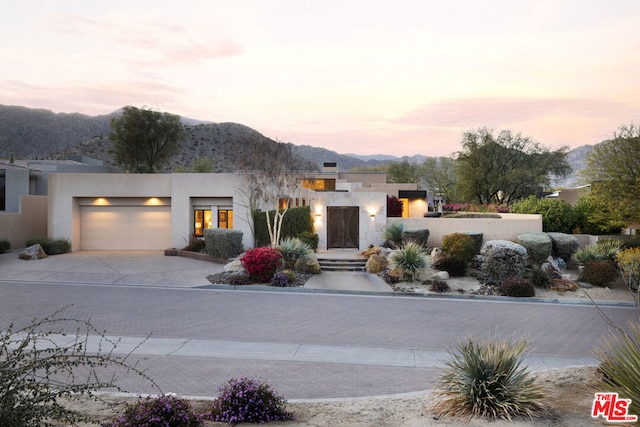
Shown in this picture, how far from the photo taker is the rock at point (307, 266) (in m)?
19.7

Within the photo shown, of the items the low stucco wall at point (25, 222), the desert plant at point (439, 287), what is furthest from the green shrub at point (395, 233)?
the low stucco wall at point (25, 222)

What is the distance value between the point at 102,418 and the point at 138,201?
21929 millimetres

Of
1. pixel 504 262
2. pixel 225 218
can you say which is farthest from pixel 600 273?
pixel 225 218

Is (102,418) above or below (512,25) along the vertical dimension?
below

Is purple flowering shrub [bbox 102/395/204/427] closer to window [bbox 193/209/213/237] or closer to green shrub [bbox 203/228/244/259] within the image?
green shrub [bbox 203/228/244/259]

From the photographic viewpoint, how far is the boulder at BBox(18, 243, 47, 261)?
2247cm

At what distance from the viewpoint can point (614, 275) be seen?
18.3 metres

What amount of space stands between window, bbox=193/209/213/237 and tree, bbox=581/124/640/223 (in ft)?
63.9

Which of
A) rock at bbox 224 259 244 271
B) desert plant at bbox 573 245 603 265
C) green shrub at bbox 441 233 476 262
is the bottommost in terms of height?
rock at bbox 224 259 244 271

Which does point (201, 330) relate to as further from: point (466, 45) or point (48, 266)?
point (466, 45)

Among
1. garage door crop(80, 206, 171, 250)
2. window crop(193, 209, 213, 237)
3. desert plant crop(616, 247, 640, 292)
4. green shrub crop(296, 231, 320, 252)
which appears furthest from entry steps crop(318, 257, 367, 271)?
garage door crop(80, 206, 171, 250)

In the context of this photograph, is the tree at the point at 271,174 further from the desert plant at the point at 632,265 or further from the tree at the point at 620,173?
the tree at the point at 620,173

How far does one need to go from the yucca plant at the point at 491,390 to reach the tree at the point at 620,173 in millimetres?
19537

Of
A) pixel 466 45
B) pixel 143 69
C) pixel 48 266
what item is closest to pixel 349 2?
pixel 466 45
